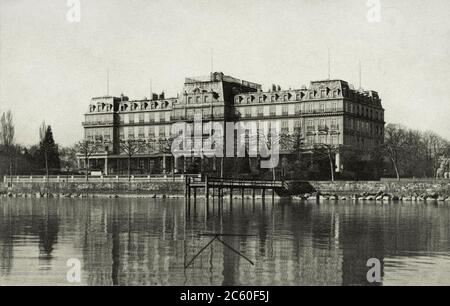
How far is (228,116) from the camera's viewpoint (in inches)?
4483

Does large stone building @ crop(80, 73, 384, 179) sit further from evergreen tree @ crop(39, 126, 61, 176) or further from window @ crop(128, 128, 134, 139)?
evergreen tree @ crop(39, 126, 61, 176)

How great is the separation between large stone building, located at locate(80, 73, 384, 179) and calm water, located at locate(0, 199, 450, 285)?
186 ft

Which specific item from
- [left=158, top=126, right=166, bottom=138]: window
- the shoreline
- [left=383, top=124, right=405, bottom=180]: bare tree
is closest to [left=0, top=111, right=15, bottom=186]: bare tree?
the shoreline

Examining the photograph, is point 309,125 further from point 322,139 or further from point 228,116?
point 228,116

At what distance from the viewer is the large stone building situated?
105 m

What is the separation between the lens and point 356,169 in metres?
95.9

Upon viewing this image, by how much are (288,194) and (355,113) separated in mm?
29944

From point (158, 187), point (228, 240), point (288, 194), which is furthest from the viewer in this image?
point (158, 187)

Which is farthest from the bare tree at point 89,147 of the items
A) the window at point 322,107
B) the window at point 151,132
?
the window at point 322,107

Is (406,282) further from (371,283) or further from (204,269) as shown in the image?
(204,269)

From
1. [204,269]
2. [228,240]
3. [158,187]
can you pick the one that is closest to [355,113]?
[158,187]

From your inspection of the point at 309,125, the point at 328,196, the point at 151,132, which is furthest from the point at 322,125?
the point at 151,132

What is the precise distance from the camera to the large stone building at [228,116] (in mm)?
105312

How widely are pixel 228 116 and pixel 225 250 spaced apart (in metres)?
86.9
